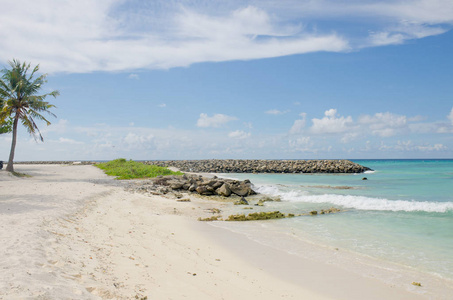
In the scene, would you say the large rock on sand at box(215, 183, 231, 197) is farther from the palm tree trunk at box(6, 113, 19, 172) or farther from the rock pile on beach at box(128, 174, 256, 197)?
the palm tree trunk at box(6, 113, 19, 172)

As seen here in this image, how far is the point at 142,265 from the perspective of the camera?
589cm

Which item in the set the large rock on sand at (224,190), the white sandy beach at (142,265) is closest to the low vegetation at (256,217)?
the white sandy beach at (142,265)

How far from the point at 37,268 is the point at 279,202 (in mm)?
14687

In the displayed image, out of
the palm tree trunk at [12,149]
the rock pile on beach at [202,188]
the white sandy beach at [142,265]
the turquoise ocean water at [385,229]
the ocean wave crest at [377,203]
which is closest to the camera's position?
the white sandy beach at [142,265]

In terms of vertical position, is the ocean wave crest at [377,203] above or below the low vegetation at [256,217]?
above

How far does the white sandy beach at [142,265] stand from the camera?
14.7 ft

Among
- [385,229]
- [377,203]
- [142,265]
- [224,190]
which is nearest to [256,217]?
[385,229]

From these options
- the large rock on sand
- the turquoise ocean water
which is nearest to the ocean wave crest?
the turquoise ocean water

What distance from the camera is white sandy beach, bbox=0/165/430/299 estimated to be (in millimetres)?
4492

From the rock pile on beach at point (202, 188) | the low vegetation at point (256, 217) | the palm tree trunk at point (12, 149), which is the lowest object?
the low vegetation at point (256, 217)

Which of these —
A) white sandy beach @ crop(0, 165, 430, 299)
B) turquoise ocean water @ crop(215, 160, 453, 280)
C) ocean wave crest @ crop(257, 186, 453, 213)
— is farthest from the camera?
ocean wave crest @ crop(257, 186, 453, 213)

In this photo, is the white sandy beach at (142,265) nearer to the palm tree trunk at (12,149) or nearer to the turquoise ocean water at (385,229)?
the turquoise ocean water at (385,229)

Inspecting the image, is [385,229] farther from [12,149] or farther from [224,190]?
[12,149]

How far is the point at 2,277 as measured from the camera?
4.10 m
